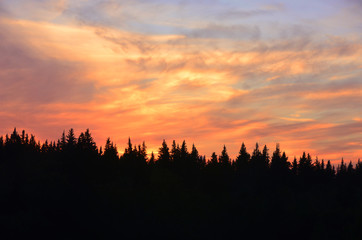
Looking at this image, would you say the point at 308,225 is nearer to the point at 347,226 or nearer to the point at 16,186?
the point at 347,226

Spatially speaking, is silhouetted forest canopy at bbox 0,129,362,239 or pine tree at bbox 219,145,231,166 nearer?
silhouetted forest canopy at bbox 0,129,362,239

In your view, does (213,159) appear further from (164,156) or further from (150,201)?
(150,201)

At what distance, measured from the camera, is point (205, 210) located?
108 meters

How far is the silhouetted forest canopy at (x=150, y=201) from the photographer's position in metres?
76.2

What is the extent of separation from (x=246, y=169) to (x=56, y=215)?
89.8 meters

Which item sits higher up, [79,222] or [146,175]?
[146,175]

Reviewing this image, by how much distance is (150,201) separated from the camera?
103m

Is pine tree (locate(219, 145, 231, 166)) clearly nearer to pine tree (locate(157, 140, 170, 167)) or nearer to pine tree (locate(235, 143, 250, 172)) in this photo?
pine tree (locate(235, 143, 250, 172))

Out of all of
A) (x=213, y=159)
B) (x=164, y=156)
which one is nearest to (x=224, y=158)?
(x=213, y=159)

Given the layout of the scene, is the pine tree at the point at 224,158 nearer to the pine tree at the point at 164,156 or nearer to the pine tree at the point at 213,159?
the pine tree at the point at 213,159

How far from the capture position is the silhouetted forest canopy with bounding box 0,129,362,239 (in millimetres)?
76250

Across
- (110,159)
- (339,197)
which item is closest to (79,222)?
(110,159)

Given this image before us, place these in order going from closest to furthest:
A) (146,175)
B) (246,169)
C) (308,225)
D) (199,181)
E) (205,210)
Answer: (308,225)
(205,210)
(146,175)
(199,181)
(246,169)

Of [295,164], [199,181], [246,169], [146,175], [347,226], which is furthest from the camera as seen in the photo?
[295,164]
